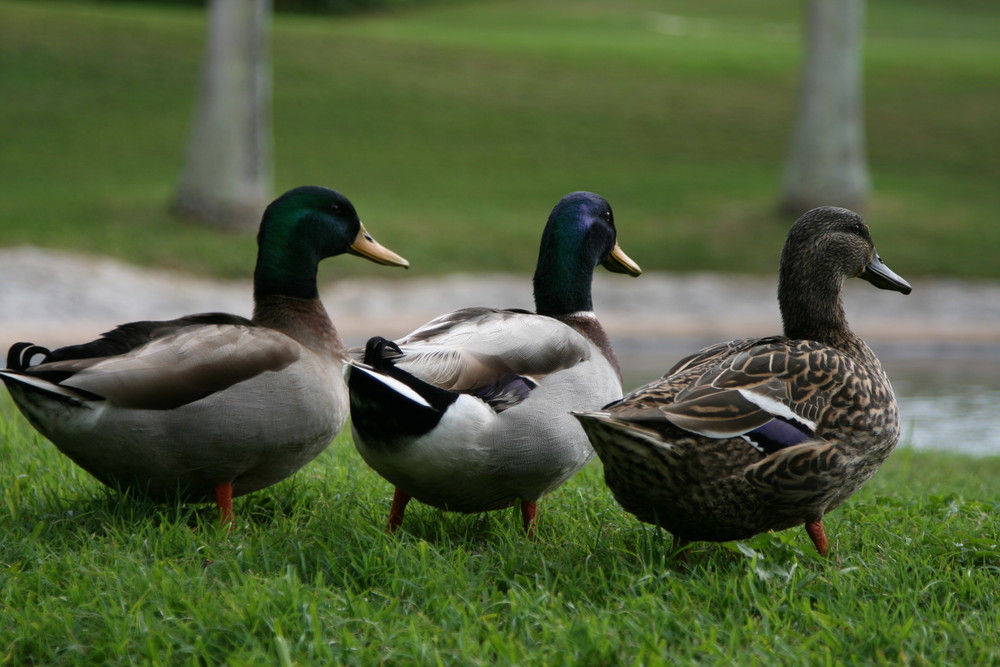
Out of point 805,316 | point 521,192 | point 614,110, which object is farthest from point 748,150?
point 805,316

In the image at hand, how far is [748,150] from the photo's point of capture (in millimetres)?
18922

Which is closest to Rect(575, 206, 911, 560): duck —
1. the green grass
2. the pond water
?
the green grass

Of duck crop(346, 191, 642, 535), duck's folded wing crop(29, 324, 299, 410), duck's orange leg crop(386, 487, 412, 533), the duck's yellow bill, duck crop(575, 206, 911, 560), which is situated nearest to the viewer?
duck crop(575, 206, 911, 560)

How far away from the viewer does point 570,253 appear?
146 inches

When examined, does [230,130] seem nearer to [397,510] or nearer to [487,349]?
[397,510]

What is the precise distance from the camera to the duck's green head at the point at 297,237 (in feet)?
12.1

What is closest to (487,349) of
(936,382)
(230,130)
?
(936,382)

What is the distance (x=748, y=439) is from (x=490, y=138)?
16312 millimetres

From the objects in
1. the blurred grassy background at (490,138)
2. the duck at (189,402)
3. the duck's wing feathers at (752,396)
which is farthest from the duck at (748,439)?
the blurred grassy background at (490,138)

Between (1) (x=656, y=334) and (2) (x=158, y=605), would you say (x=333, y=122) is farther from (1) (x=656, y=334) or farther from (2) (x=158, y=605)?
(2) (x=158, y=605)

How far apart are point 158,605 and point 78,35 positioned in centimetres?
2058

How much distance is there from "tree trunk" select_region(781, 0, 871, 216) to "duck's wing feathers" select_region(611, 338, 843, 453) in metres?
11.5

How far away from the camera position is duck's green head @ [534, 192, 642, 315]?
3.71 meters

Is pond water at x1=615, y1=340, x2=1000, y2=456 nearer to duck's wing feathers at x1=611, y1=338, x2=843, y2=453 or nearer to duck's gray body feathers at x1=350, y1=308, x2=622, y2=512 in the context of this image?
duck's wing feathers at x1=611, y1=338, x2=843, y2=453
